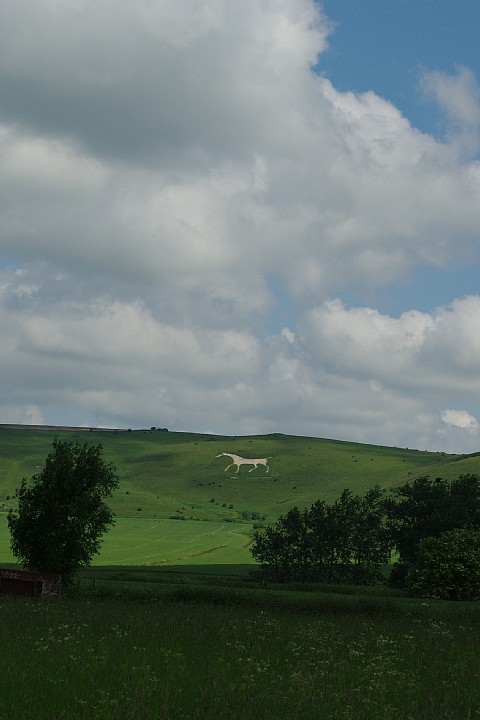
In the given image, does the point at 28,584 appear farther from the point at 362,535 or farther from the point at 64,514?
the point at 362,535

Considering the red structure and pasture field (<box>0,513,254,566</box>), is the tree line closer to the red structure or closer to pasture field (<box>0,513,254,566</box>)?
pasture field (<box>0,513,254,566</box>)

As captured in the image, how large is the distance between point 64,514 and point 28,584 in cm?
746

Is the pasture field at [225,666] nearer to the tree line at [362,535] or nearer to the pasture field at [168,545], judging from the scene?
the tree line at [362,535]

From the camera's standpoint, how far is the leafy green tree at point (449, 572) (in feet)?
210

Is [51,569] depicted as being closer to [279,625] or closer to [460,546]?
[279,625]

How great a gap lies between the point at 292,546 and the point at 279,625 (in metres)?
69.2

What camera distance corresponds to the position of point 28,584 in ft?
157

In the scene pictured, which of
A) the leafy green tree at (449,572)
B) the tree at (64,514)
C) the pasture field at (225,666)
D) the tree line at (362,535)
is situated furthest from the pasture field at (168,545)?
the pasture field at (225,666)

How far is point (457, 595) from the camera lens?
210ft

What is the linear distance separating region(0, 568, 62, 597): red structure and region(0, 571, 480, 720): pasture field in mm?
9824

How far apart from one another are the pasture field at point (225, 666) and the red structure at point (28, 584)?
982cm

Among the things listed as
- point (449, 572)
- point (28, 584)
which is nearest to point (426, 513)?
point (449, 572)

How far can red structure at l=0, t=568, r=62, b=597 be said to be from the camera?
1873 inches

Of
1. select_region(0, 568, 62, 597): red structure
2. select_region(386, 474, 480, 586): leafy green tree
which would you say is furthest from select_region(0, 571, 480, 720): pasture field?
select_region(386, 474, 480, 586): leafy green tree
